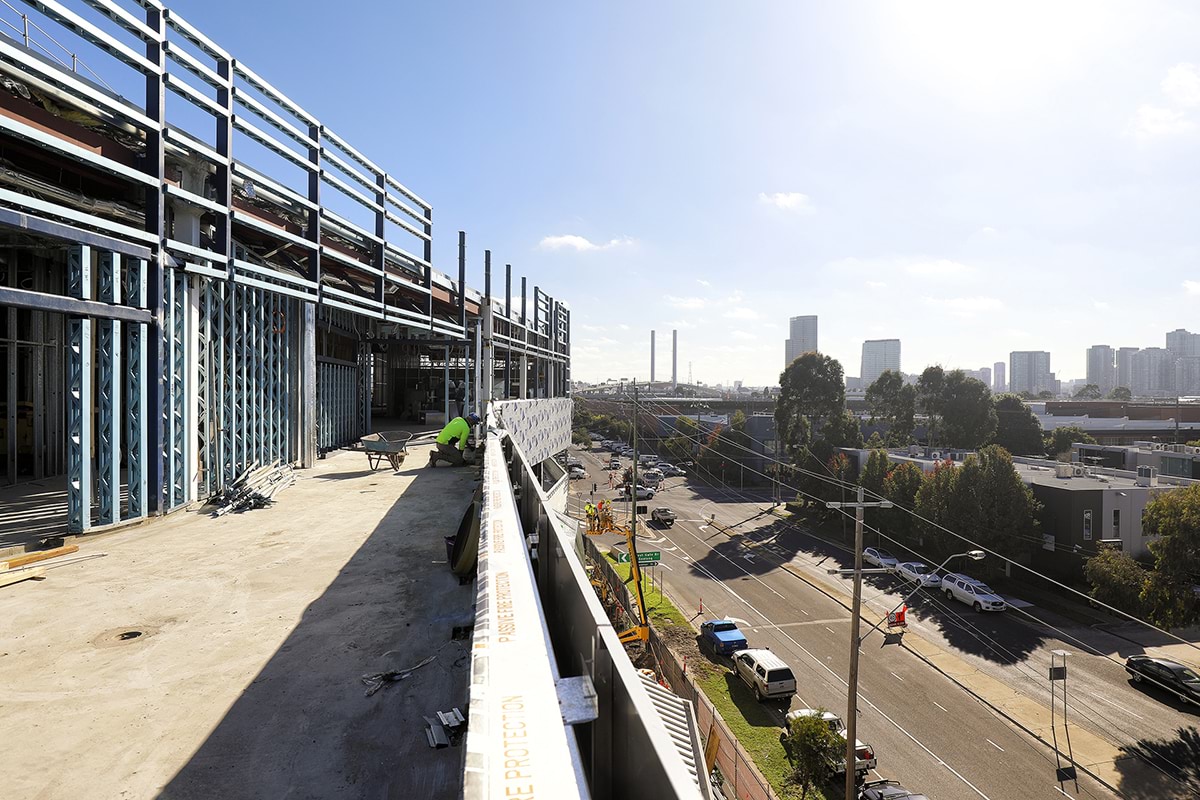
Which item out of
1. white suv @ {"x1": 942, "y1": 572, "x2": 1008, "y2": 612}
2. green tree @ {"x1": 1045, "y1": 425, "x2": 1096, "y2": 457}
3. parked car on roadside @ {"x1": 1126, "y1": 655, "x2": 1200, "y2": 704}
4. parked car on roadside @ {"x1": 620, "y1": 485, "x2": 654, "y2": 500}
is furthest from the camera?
green tree @ {"x1": 1045, "y1": 425, "x2": 1096, "y2": 457}

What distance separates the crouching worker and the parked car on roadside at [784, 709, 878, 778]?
11.8 meters

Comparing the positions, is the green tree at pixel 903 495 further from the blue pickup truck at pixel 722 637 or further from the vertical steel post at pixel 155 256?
the vertical steel post at pixel 155 256

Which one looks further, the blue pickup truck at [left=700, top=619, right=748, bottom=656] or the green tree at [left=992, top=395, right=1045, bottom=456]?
the green tree at [left=992, top=395, right=1045, bottom=456]

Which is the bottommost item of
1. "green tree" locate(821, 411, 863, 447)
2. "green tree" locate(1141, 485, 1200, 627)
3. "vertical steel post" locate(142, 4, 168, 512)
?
"green tree" locate(1141, 485, 1200, 627)

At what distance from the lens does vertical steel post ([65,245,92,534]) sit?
9680mm

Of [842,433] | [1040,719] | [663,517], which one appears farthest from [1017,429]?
[1040,719]

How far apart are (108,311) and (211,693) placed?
870 centimetres

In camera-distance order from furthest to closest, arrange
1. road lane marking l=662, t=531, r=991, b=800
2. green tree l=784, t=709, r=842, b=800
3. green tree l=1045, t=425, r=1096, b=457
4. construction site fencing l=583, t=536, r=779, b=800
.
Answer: green tree l=1045, t=425, r=1096, b=457, road lane marking l=662, t=531, r=991, b=800, green tree l=784, t=709, r=842, b=800, construction site fencing l=583, t=536, r=779, b=800

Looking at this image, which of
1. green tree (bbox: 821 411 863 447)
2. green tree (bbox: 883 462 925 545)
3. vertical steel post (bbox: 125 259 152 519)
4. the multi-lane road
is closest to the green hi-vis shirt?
vertical steel post (bbox: 125 259 152 519)

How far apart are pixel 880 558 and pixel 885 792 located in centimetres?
2130

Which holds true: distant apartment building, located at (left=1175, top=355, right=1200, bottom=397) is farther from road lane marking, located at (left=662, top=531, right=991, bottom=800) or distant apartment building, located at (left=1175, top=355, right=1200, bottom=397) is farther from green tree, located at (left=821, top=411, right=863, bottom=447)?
road lane marking, located at (left=662, top=531, right=991, bottom=800)

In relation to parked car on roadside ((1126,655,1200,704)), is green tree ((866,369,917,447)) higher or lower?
higher

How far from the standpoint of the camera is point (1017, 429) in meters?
53.7

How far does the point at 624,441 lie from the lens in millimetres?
88688
